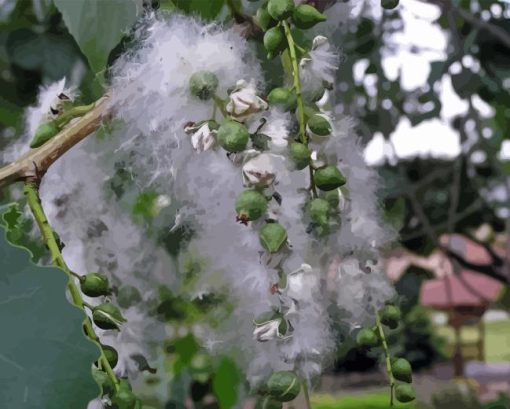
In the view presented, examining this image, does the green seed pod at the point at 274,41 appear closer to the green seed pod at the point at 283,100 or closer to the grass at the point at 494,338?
the green seed pod at the point at 283,100

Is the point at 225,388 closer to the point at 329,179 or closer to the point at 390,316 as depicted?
the point at 390,316

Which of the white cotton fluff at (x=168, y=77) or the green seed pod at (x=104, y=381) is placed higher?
the white cotton fluff at (x=168, y=77)

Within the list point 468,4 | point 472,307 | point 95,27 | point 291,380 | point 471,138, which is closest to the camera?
point 291,380

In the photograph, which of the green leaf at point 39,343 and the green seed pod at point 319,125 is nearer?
the green leaf at point 39,343

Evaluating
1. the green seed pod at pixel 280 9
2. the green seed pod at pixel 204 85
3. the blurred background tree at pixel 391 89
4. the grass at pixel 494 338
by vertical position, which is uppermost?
the green seed pod at pixel 280 9

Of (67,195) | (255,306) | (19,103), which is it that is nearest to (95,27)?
(67,195)

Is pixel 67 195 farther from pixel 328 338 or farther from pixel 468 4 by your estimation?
pixel 468 4

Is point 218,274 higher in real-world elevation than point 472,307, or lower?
higher

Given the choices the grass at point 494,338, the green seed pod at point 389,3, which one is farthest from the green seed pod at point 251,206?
the grass at point 494,338
